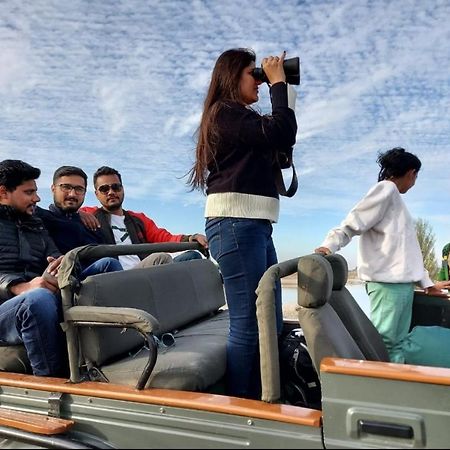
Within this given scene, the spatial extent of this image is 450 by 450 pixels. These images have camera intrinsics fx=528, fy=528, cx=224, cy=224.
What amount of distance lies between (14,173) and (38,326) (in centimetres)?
107

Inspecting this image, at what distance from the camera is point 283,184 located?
2.61 metres

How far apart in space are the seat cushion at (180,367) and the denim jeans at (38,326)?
269mm

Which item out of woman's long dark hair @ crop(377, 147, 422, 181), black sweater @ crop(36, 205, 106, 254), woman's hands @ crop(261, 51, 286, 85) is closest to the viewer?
woman's hands @ crop(261, 51, 286, 85)

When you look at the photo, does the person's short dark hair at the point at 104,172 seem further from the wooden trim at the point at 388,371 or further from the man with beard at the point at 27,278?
the wooden trim at the point at 388,371

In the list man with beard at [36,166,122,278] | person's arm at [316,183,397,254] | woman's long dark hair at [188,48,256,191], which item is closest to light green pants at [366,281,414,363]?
person's arm at [316,183,397,254]

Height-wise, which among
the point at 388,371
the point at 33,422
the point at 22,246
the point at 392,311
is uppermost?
the point at 22,246

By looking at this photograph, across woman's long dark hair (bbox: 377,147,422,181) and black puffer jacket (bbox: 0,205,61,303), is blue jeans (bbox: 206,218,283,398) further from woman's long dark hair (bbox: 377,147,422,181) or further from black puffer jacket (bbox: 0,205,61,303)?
woman's long dark hair (bbox: 377,147,422,181)

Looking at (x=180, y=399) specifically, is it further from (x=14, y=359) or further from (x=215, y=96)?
(x=215, y=96)

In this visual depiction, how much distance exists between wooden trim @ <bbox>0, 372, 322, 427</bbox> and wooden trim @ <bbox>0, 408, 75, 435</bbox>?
0.37 ft

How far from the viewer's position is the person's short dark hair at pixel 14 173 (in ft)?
9.97

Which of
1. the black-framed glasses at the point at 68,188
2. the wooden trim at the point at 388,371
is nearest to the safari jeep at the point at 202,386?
the wooden trim at the point at 388,371

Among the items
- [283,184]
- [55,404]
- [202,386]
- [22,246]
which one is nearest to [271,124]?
[283,184]

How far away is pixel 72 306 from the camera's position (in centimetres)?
238

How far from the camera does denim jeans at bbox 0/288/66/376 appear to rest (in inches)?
94.6
